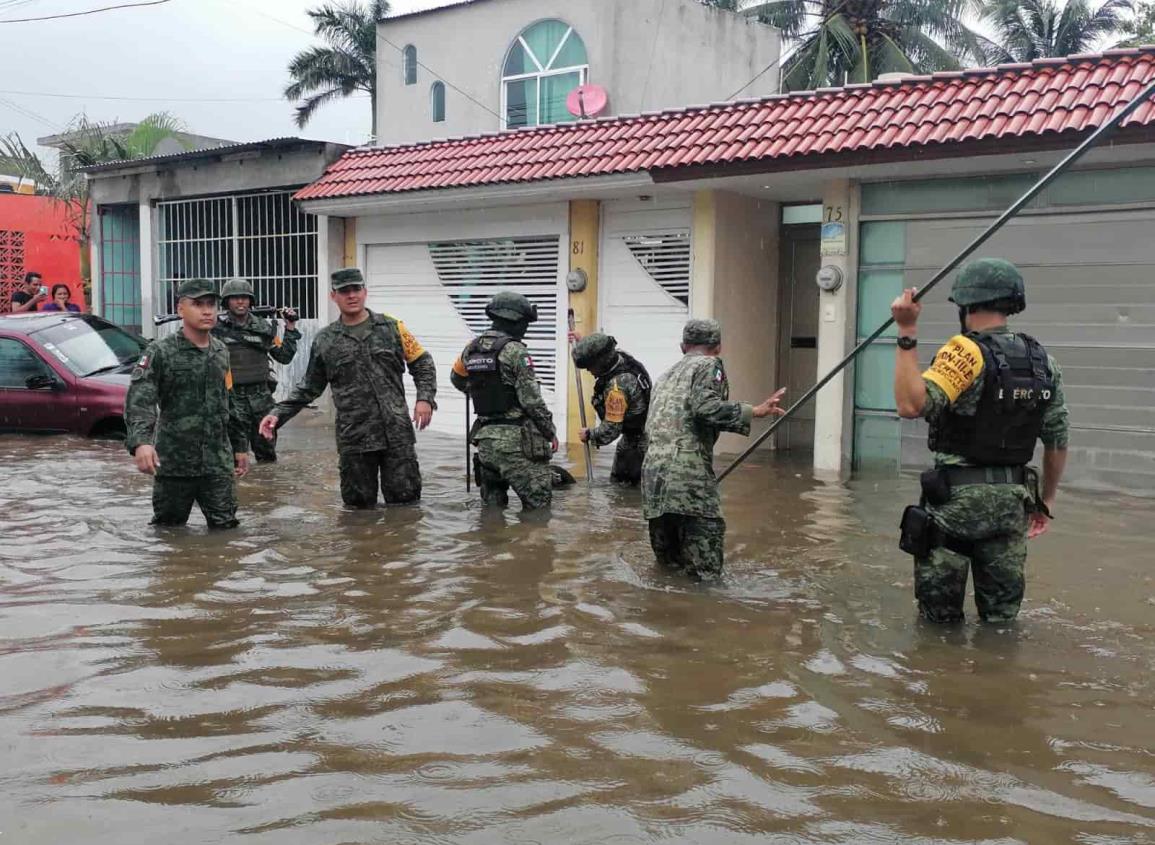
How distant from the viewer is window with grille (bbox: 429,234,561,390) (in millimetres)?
13664

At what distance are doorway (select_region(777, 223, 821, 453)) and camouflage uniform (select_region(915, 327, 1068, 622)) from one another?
8.33 metres

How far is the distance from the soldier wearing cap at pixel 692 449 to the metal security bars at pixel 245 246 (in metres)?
11.3

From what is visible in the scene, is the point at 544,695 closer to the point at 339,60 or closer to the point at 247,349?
the point at 247,349

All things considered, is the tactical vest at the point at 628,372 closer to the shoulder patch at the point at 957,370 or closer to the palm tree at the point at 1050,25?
the shoulder patch at the point at 957,370

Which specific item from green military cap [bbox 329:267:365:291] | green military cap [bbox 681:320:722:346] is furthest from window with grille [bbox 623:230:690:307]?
green military cap [bbox 681:320:722:346]

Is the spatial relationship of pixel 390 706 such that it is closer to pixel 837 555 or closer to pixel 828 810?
pixel 828 810

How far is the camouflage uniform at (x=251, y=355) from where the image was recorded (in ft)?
33.4

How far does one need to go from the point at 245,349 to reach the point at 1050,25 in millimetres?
32928

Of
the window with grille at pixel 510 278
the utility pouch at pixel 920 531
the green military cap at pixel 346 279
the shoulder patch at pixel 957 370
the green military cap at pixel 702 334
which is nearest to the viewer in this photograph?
the shoulder patch at pixel 957 370

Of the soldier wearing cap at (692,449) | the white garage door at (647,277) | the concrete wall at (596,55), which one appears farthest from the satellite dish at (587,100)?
the soldier wearing cap at (692,449)

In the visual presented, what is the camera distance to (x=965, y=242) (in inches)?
411

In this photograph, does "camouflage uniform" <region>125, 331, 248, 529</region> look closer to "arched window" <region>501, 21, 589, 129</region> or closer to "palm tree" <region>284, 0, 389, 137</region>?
"arched window" <region>501, 21, 589, 129</region>

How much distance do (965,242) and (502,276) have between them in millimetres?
5870

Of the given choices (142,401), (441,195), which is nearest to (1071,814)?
(142,401)
